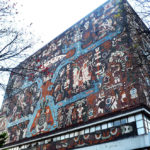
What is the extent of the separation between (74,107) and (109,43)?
2894 millimetres

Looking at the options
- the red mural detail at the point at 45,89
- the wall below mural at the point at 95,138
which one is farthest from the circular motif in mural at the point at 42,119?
the wall below mural at the point at 95,138

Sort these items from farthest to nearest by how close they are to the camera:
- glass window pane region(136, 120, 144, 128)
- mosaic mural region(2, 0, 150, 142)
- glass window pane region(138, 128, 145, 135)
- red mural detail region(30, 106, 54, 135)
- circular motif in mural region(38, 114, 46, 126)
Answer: circular motif in mural region(38, 114, 46, 126)
red mural detail region(30, 106, 54, 135)
mosaic mural region(2, 0, 150, 142)
glass window pane region(136, 120, 144, 128)
glass window pane region(138, 128, 145, 135)

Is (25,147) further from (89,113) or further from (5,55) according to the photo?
(5,55)

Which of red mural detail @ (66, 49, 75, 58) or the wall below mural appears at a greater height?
red mural detail @ (66, 49, 75, 58)

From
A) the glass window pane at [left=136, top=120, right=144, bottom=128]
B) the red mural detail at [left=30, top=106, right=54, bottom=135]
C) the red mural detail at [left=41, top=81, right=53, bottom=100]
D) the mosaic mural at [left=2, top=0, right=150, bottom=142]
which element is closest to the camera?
the glass window pane at [left=136, top=120, right=144, bottom=128]

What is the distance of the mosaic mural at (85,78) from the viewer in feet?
21.5

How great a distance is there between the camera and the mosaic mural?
6547 millimetres

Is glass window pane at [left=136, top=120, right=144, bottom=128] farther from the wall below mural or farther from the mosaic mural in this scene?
the mosaic mural

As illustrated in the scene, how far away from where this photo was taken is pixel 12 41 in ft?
19.0

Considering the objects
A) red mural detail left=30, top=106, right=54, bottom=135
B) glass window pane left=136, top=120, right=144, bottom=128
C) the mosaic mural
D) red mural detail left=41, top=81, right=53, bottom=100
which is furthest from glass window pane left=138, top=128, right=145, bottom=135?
red mural detail left=41, top=81, right=53, bottom=100

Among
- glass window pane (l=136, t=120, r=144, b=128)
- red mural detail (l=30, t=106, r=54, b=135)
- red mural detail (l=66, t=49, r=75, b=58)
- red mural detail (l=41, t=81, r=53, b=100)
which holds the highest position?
red mural detail (l=66, t=49, r=75, b=58)

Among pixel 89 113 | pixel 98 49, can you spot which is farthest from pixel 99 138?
pixel 98 49

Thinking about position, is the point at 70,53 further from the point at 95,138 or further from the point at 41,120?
the point at 95,138

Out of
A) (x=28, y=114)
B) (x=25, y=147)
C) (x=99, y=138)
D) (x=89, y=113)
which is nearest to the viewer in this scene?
(x=99, y=138)
